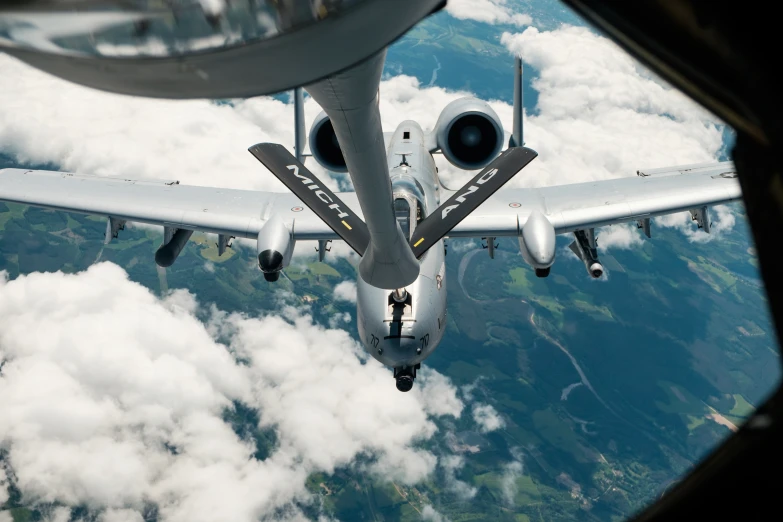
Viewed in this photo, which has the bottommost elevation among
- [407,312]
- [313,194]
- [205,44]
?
[407,312]

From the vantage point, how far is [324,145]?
54.3 feet

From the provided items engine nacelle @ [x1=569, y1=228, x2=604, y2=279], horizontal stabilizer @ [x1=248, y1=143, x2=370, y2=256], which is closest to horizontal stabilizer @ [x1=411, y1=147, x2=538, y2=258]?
horizontal stabilizer @ [x1=248, y1=143, x2=370, y2=256]

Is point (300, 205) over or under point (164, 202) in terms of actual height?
under

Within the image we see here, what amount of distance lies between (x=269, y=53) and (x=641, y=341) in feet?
454

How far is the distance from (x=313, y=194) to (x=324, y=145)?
8.95m

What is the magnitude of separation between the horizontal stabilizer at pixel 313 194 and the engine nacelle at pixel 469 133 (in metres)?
9.80

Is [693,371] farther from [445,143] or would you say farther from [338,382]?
[445,143]

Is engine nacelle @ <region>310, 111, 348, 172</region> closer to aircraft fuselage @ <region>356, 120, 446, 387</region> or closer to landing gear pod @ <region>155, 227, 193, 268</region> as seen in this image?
aircraft fuselage @ <region>356, 120, 446, 387</region>

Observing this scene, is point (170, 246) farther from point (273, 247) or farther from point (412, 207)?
point (412, 207)

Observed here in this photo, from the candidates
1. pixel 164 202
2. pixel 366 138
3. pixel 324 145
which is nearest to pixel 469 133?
pixel 324 145

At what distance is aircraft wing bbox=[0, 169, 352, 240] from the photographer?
55.1 feet

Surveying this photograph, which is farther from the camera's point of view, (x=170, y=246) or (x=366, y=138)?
(x=170, y=246)

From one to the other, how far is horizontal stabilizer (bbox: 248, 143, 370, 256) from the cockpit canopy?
167 inches

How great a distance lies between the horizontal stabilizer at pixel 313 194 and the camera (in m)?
8.04
